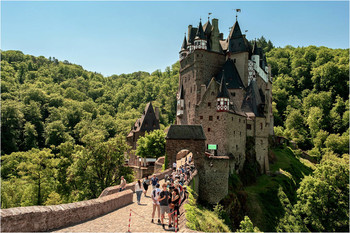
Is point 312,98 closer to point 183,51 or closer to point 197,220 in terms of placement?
point 183,51

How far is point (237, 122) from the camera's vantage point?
42000 millimetres

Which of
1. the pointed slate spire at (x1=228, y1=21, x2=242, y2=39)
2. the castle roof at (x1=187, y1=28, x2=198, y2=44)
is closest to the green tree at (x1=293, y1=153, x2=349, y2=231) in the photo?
the pointed slate spire at (x1=228, y1=21, x2=242, y2=39)

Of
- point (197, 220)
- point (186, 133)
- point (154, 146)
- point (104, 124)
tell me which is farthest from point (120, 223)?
point (104, 124)

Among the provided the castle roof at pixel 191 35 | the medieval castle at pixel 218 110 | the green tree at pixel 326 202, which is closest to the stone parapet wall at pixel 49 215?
the medieval castle at pixel 218 110

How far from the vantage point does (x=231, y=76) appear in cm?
4962

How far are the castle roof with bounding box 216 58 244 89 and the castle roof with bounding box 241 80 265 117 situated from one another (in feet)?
6.31

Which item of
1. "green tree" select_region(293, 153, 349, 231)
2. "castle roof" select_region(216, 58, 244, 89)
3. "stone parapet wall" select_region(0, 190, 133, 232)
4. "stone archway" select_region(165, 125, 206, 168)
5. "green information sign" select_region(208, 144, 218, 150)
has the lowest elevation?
"green tree" select_region(293, 153, 349, 231)

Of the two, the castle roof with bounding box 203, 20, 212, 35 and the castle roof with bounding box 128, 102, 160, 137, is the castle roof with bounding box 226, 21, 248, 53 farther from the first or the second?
the castle roof with bounding box 128, 102, 160, 137

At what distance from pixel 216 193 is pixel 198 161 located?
457cm

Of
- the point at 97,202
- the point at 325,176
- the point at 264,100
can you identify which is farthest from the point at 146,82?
the point at 97,202

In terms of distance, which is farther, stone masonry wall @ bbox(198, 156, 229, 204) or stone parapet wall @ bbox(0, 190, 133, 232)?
stone masonry wall @ bbox(198, 156, 229, 204)

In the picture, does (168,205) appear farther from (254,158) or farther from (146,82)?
(146,82)

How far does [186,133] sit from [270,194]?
67.5 feet

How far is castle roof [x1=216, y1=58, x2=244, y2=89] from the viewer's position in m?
48.6
